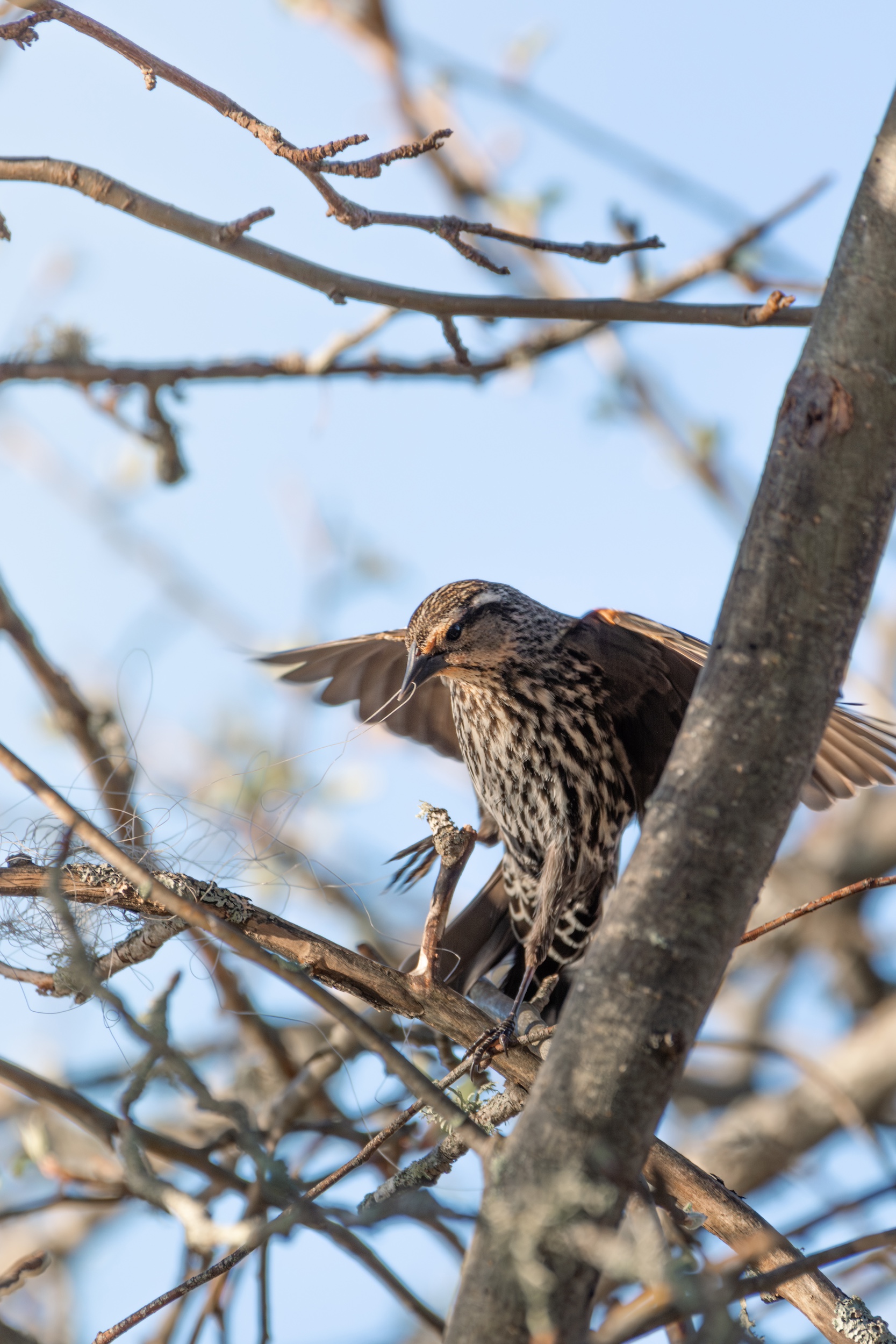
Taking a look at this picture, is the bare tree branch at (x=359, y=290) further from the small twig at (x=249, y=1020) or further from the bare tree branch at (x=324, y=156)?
the small twig at (x=249, y=1020)

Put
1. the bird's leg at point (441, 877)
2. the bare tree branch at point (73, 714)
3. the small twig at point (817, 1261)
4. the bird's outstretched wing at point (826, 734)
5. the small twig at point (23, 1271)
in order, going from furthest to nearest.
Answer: the bird's outstretched wing at point (826, 734) → the bare tree branch at point (73, 714) → the bird's leg at point (441, 877) → the small twig at point (23, 1271) → the small twig at point (817, 1261)

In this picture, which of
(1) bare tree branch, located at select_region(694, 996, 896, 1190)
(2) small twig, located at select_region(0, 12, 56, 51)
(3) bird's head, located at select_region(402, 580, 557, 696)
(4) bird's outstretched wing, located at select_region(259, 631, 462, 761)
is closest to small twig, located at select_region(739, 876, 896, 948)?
(3) bird's head, located at select_region(402, 580, 557, 696)

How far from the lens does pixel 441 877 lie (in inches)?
80.7

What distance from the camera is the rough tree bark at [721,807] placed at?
117cm

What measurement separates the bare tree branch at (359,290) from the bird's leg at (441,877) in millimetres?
960

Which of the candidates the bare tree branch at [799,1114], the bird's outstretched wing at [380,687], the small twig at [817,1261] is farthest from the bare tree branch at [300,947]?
the bare tree branch at [799,1114]

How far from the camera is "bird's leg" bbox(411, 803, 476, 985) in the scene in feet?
6.58

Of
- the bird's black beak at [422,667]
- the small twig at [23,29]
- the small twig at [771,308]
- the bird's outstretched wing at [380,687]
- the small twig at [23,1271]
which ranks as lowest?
the small twig at [23,1271]

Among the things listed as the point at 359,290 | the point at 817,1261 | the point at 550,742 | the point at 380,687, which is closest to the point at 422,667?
the point at 550,742

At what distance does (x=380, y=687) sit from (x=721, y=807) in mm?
2535

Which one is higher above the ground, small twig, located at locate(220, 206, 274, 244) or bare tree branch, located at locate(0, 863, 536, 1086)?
small twig, located at locate(220, 206, 274, 244)

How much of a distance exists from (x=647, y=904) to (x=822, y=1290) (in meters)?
0.84

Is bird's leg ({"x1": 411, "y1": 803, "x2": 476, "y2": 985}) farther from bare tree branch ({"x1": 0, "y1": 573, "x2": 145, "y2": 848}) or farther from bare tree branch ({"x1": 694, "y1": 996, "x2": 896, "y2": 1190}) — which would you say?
bare tree branch ({"x1": 694, "y1": 996, "x2": 896, "y2": 1190})

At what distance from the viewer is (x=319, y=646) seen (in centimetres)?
350
